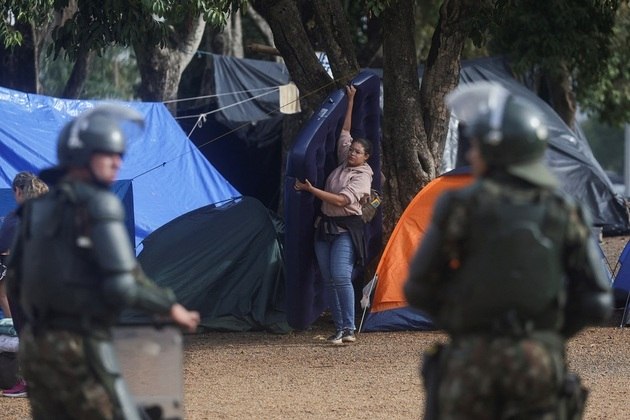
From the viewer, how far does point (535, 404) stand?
4219 mm

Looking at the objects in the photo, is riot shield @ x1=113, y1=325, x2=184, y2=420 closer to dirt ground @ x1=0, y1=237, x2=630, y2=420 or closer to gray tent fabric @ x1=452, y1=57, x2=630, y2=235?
dirt ground @ x1=0, y1=237, x2=630, y2=420

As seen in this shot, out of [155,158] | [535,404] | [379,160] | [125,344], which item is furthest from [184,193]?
[535,404]

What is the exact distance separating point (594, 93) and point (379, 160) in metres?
10.6

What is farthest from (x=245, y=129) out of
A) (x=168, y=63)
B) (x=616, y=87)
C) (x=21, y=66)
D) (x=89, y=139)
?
(x=89, y=139)

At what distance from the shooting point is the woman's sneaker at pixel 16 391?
8.48 metres

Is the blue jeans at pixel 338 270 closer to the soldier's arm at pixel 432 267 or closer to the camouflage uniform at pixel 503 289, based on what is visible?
the soldier's arm at pixel 432 267

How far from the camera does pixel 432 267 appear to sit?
4.30 m

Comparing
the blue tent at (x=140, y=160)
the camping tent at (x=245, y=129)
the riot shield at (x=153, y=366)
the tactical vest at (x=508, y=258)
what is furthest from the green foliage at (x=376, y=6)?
the tactical vest at (x=508, y=258)

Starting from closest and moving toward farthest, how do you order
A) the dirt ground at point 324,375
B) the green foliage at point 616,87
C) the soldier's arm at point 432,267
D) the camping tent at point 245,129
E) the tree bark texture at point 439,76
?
1. the soldier's arm at point 432,267
2. the dirt ground at point 324,375
3. the tree bark texture at point 439,76
4. the camping tent at point 245,129
5. the green foliage at point 616,87

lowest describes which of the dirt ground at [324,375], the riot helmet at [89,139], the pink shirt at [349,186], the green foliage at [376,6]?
the dirt ground at [324,375]

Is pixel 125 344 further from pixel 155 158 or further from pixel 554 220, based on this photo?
pixel 155 158

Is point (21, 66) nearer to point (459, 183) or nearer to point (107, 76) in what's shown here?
point (459, 183)

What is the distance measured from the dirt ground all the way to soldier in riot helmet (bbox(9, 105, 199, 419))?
3185 millimetres

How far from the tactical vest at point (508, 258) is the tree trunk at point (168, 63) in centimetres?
1363
